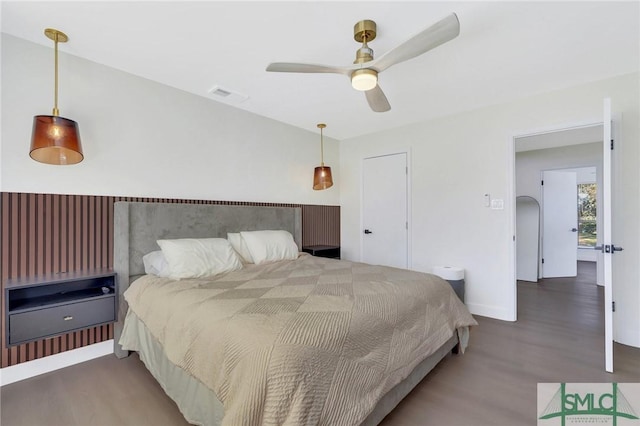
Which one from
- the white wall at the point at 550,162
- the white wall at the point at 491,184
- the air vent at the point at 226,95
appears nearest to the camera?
the white wall at the point at 491,184

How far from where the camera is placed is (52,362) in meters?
2.24

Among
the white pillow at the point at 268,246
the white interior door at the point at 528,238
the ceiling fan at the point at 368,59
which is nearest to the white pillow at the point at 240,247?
the white pillow at the point at 268,246

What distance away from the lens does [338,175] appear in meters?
5.05

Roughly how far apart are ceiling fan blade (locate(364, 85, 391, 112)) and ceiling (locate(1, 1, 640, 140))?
34cm

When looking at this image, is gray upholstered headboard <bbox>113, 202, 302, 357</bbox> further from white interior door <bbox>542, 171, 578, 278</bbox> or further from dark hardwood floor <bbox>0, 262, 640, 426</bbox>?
white interior door <bbox>542, 171, 578, 278</bbox>

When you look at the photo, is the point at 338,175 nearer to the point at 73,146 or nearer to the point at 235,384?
the point at 73,146

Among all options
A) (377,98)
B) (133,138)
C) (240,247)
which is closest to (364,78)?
(377,98)

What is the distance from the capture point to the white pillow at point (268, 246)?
10.1ft

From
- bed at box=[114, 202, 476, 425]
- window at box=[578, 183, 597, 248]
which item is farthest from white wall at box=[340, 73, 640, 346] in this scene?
window at box=[578, 183, 597, 248]

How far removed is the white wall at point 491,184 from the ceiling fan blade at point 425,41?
2197 mm

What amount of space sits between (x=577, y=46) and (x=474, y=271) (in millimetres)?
2433

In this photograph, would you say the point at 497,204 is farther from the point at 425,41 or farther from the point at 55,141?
the point at 55,141

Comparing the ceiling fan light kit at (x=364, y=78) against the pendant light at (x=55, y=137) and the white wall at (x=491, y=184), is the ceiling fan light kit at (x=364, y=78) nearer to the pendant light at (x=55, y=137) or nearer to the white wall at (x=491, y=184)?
the pendant light at (x=55, y=137)

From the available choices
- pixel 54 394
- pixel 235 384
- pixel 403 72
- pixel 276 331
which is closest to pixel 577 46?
pixel 403 72
